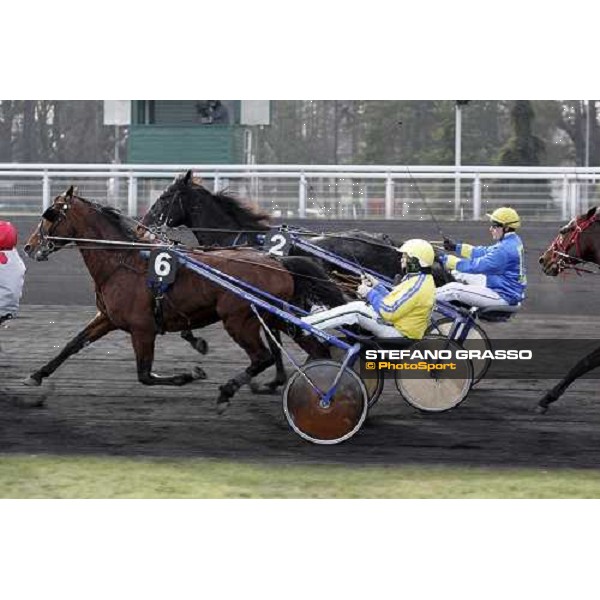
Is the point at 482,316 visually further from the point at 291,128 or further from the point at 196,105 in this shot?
the point at 291,128

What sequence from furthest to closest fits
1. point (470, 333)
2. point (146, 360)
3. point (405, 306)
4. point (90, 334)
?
point (90, 334), point (470, 333), point (146, 360), point (405, 306)

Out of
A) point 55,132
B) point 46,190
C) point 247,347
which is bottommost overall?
point 247,347

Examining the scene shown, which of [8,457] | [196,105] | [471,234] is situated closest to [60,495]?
[8,457]

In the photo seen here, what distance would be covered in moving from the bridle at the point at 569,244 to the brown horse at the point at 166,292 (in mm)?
1843

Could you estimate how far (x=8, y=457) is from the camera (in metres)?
7.47

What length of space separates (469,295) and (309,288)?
123cm

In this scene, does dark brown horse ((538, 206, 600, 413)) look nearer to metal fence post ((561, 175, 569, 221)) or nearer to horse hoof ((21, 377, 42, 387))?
horse hoof ((21, 377, 42, 387))

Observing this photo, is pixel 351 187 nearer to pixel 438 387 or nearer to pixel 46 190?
pixel 46 190

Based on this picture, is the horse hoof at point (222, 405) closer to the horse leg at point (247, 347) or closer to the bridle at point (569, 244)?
the horse leg at point (247, 347)

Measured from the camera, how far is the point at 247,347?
8.31 meters

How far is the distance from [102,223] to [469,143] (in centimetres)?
909

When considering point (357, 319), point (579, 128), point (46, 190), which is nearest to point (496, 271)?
point (357, 319)

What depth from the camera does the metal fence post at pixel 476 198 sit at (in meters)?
13.9

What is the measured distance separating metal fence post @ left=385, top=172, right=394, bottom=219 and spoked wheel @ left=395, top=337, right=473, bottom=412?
526 cm
